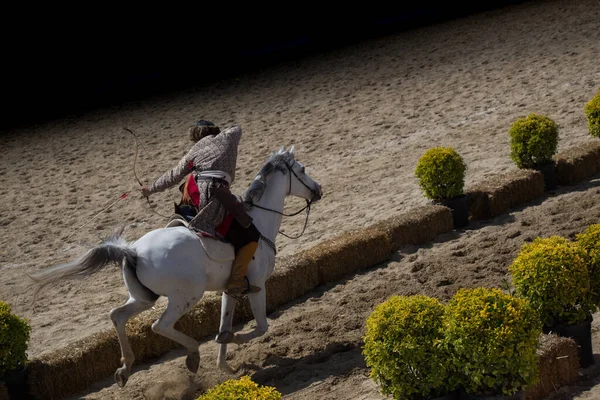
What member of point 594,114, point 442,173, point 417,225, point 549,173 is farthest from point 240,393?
point 594,114

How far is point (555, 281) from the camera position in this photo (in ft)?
21.8

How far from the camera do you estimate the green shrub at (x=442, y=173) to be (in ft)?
35.5

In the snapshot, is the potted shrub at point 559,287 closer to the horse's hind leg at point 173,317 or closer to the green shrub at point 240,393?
the green shrub at point 240,393

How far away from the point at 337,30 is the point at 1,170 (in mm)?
8840

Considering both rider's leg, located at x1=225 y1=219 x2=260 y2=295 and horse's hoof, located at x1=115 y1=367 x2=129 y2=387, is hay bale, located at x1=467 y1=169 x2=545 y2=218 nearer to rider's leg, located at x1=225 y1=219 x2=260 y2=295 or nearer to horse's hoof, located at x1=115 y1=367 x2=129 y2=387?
rider's leg, located at x1=225 y1=219 x2=260 y2=295

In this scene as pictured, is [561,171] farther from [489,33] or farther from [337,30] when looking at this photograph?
[337,30]

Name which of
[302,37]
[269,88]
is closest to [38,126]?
[269,88]

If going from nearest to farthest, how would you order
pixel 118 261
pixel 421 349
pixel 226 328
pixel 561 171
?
pixel 421 349
pixel 118 261
pixel 226 328
pixel 561 171

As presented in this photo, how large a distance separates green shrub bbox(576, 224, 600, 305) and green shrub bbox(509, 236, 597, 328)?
0.06m

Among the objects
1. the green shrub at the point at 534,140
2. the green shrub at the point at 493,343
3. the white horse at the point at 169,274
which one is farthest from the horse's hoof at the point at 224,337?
the green shrub at the point at 534,140

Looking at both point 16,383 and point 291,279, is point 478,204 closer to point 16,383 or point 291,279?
point 291,279

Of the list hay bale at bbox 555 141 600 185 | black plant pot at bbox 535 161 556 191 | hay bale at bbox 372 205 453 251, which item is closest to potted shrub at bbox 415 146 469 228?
hay bale at bbox 372 205 453 251

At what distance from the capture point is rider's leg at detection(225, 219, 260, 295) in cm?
771

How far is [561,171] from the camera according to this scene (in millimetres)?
11703
